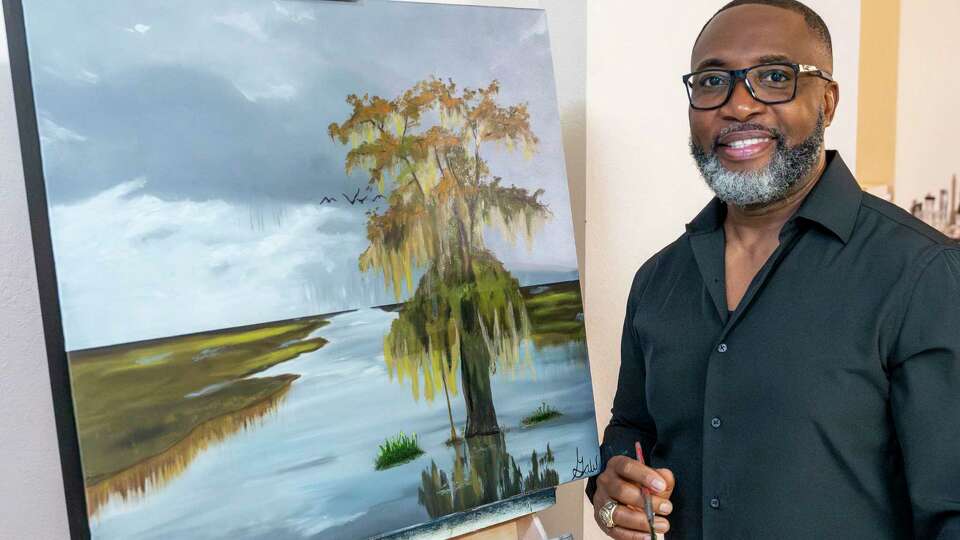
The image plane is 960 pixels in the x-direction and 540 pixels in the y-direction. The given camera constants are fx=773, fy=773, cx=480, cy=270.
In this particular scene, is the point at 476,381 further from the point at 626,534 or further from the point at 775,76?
the point at 775,76

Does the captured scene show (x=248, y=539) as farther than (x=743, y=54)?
No

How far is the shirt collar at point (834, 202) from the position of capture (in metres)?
1.06

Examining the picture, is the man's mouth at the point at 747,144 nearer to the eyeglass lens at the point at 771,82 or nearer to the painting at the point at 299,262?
the eyeglass lens at the point at 771,82

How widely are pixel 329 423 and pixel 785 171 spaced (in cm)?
73

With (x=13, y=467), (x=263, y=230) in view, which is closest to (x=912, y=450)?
(x=263, y=230)

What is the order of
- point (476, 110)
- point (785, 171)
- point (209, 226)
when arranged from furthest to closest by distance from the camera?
point (476, 110) < point (785, 171) < point (209, 226)

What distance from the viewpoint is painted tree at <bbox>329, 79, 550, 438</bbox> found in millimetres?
1096

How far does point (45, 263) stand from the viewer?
0.86 metres

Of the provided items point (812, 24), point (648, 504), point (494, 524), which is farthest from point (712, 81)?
point (494, 524)

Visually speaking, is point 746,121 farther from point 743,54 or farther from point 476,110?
point 476,110

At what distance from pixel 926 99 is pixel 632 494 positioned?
4.16m

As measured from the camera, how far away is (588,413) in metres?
1.29

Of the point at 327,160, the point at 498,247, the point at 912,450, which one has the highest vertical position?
the point at 327,160
